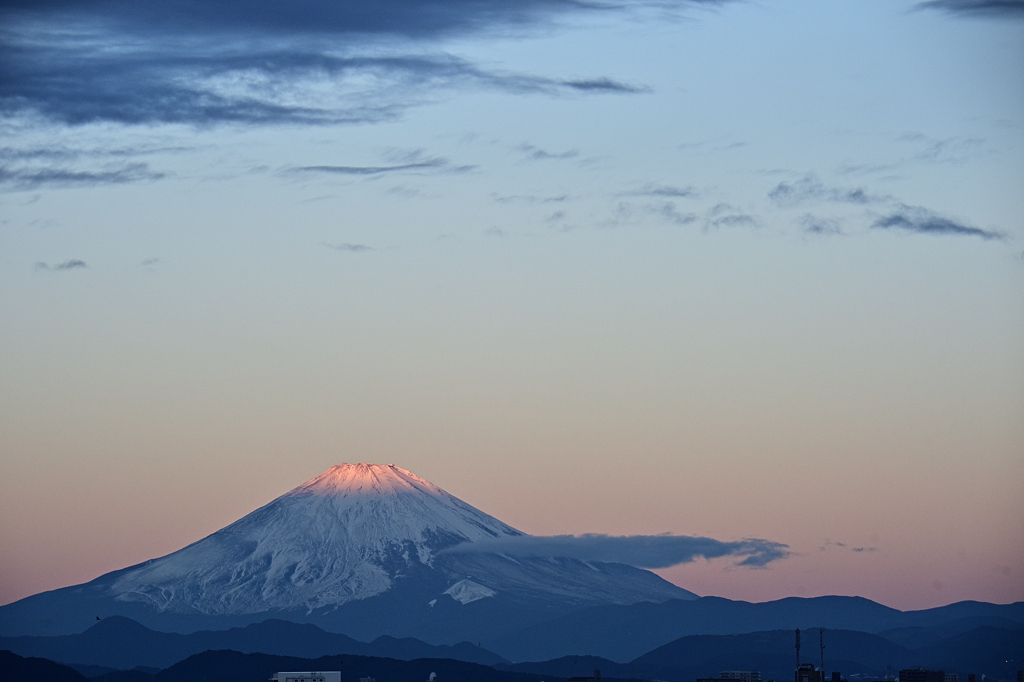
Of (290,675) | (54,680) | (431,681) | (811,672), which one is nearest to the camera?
(811,672)

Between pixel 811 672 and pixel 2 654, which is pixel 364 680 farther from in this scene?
pixel 811 672

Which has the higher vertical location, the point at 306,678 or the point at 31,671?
the point at 31,671

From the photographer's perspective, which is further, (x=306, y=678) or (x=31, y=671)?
(x=31, y=671)

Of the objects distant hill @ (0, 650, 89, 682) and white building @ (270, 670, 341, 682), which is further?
distant hill @ (0, 650, 89, 682)

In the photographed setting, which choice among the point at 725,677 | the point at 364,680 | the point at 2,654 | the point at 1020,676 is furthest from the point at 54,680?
the point at 1020,676

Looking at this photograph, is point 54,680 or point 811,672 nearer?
point 811,672

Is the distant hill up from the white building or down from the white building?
up

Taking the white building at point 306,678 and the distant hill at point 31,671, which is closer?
the white building at point 306,678

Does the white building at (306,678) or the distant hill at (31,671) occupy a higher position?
the distant hill at (31,671)

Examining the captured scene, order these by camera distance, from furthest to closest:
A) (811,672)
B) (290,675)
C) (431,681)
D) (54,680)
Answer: (431,681) < (54,680) < (290,675) < (811,672)

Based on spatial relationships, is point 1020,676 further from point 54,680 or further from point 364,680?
point 54,680

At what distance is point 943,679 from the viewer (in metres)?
163

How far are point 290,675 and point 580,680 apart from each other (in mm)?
25855

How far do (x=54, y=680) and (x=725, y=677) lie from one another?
208ft
